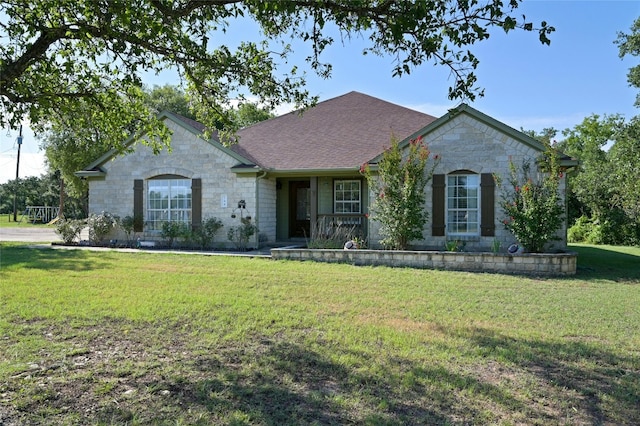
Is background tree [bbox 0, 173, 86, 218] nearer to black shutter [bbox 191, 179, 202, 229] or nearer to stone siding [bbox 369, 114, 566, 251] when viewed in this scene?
black shutter [bbox 191, 179, 202, 229]

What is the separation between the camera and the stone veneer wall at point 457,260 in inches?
424

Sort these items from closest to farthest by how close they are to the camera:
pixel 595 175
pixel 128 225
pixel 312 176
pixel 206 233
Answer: pixel 206 233
pixel 312 176
pixel 128 225
pixel 595 175

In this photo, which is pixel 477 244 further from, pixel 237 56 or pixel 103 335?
pixel 103 335

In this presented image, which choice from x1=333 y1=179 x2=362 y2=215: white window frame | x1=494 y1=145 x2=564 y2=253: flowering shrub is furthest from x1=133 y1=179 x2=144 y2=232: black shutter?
x1=494 y1=145 x2=564 y2=253: flowering shrub

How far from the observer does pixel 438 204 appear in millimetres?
13633

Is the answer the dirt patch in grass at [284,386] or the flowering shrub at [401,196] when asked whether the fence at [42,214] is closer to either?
the flowering shrub at [401,196]

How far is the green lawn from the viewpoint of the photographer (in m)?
3.58

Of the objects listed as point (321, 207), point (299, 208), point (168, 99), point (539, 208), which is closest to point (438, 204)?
point (539, 208)

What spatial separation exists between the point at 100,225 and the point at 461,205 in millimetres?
12314

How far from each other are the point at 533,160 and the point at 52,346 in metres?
12.1

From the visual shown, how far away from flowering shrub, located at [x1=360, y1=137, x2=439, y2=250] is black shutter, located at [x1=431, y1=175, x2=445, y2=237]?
0.79 m

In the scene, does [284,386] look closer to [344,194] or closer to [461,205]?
[461,205]

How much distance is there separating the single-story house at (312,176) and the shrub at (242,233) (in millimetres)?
242

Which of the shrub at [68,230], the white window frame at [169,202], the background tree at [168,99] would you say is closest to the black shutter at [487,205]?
the white window frame at [169,202]
